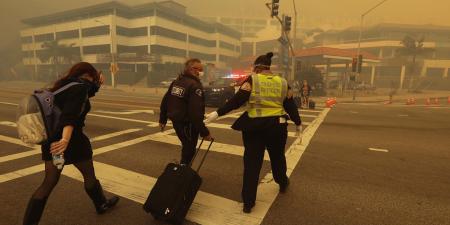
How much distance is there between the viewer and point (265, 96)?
383cm

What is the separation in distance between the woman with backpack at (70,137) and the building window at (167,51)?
68.4 meters

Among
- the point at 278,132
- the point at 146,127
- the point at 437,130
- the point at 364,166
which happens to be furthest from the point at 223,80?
the point at 278,132

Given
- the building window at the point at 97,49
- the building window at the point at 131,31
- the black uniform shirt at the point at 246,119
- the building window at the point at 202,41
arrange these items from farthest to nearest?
the building window at the point at 202,41 → the building window at the point at 97,49 → the building window at the point at 131,31 → the black uniform shirt at the point at 246,119

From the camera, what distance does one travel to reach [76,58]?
73.2m

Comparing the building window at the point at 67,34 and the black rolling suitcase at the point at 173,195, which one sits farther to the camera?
the building window at the point at 67,34

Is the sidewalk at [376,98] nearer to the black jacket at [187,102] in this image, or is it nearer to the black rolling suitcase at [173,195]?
the black jacket at [187,102]

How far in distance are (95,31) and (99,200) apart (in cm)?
7585

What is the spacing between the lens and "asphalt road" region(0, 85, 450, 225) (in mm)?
3762

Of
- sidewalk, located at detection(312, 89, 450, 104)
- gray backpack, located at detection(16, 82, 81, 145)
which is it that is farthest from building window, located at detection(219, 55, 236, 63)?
gray backpack, located at detection(16, 82, 81, 145)

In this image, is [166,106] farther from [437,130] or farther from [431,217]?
[437,130]

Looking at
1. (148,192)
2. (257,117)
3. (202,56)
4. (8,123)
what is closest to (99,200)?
(148,192)

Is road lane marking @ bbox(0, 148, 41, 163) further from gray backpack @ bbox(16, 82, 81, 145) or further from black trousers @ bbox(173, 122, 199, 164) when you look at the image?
black trousers @ bbox(173, 122, 199, 164)

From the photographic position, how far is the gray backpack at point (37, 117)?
2883 millimetres

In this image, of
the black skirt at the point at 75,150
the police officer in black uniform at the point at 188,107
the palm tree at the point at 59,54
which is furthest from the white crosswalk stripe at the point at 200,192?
the palm tree at the point at 59,54
